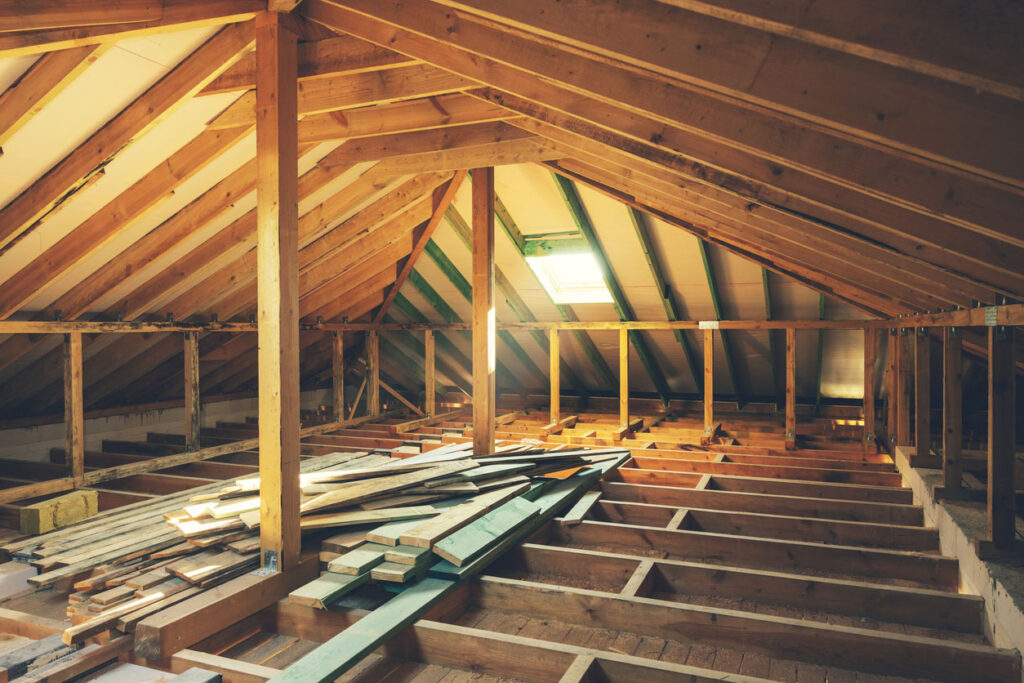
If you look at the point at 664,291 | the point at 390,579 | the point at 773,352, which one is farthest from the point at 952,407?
the point at 773,352

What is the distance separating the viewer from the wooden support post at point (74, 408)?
527cm

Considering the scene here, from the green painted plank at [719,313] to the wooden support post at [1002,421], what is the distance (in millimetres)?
3831

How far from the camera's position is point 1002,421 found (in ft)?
9.49

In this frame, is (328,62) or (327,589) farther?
(328,62)

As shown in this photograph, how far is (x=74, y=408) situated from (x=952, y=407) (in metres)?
6.22

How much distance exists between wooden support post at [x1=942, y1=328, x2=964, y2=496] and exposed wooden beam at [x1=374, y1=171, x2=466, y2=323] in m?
4.44

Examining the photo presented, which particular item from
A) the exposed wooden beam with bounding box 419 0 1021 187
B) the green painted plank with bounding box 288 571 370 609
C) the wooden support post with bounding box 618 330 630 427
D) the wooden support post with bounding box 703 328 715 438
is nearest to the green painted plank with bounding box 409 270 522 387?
the wooden support post with bounding box 618 330 630 427

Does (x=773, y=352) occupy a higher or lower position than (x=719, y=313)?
lower

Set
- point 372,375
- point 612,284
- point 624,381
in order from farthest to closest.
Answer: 1. point 372,375
2. point 624,381
3. point 612,284

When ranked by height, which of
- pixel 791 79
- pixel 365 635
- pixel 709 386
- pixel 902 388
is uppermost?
pixel 791 79

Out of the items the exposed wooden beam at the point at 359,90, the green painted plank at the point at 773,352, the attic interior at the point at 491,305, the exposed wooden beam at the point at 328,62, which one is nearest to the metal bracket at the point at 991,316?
the attic interior at the point at 491,305

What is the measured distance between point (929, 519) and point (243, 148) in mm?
5175

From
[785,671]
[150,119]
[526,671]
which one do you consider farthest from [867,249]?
[150,119]

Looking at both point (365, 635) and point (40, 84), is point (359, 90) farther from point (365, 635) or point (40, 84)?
point (365, 635)
